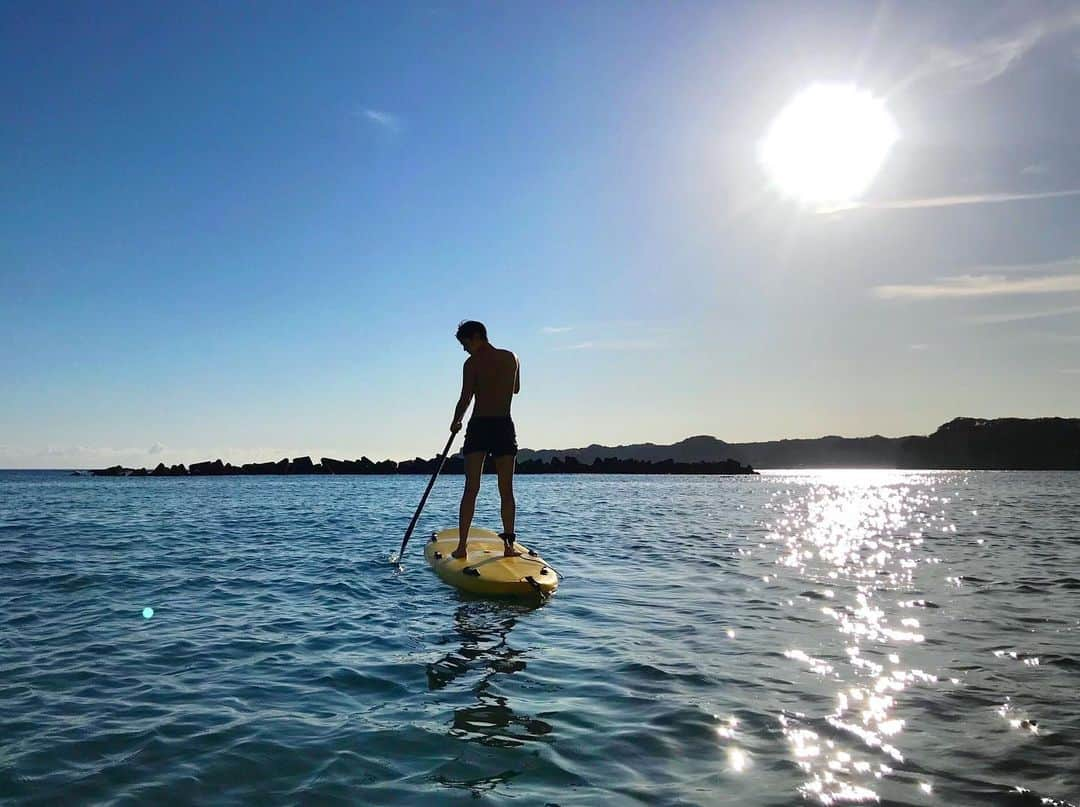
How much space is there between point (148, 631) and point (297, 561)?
565cm

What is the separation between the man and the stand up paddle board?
38cm

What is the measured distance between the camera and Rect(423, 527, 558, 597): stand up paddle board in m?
9.55

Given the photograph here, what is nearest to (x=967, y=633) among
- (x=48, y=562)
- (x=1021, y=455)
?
(x=48, y=562)

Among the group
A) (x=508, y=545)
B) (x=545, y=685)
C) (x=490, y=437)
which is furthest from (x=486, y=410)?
(x=545, y=685)

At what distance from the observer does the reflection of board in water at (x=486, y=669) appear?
185 inches

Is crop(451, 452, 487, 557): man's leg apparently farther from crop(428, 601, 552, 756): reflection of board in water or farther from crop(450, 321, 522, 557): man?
crop(428, 601, 552, 756): reflection of board in water

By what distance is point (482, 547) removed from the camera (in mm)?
12133

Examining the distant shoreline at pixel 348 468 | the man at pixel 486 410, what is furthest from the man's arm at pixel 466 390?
the distant shoreline at pixel 348 468

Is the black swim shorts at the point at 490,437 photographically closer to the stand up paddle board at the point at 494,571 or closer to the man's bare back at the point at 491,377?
the man's bare back at the point at 491,377

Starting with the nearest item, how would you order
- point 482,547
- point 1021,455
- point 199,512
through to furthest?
1. point 482,547
2. point 199,512
3. point 1021,455

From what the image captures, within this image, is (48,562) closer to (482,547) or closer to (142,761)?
(482,547)

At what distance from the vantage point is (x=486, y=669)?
20.4 feet

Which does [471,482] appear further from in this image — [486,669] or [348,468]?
[348,468]

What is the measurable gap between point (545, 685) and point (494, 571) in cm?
433
